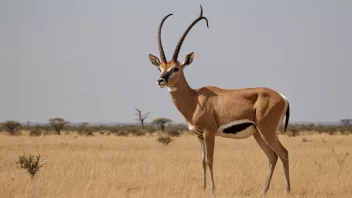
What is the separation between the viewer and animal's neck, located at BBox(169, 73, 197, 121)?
35.1 feet

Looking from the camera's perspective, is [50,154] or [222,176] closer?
[222,176]

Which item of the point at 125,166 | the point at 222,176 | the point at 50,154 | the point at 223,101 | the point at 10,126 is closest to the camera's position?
the point at 223,101

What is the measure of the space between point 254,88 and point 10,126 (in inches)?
2049

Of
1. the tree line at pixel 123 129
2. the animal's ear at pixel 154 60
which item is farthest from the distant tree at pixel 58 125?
the animal's ear at pixel 154 60

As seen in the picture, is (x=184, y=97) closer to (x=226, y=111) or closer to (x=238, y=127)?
(x=226, y=111)

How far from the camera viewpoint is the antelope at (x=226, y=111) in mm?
10242

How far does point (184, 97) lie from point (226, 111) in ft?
3.16

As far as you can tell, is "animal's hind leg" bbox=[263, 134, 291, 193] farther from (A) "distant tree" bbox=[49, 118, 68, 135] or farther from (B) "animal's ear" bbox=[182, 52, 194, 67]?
(A) "distant tree" bbox=[49, 118, 68, 135]

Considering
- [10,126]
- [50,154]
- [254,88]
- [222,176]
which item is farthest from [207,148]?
[10,126]

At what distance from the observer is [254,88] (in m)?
10.6

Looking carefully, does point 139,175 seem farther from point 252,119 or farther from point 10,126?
point 10,126

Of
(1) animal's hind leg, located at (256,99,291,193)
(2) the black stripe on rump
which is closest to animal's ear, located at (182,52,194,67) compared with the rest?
(2) the black stripe on rump

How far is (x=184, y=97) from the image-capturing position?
10.8 meters

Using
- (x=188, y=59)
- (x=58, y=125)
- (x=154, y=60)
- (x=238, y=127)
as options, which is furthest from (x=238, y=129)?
(x=58, y=125)
